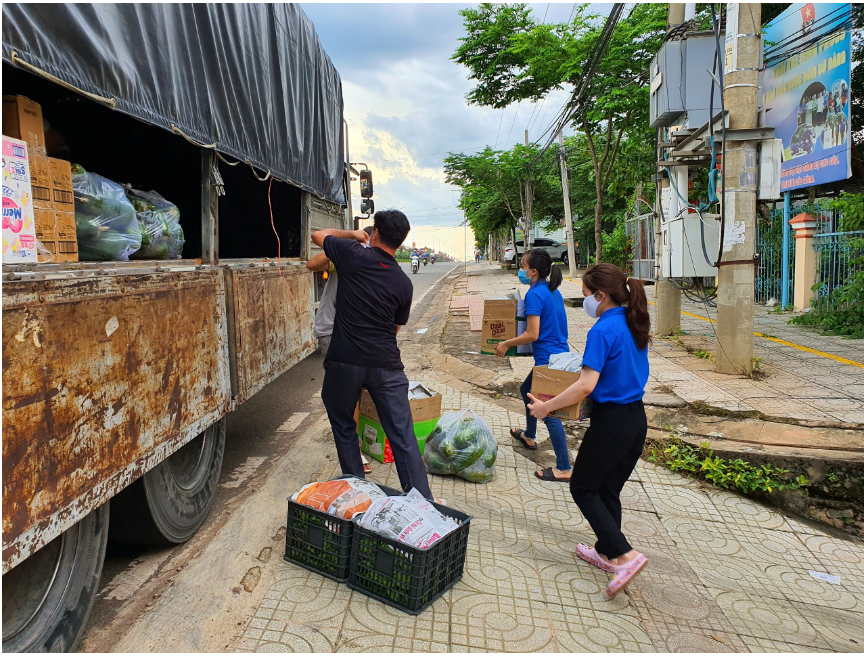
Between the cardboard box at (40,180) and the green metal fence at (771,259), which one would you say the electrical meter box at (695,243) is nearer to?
the green metal fence at (771,259)

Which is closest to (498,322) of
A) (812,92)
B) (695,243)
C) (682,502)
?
(682,502)

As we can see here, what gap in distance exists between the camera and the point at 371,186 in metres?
8.61

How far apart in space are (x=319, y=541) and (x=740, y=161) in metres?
5.84

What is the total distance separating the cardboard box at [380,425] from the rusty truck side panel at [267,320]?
2.45ft

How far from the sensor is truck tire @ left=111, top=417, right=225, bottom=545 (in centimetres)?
282

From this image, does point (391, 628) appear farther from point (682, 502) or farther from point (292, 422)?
point (292, 422)

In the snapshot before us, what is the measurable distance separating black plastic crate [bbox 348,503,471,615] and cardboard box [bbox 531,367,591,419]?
750 mm

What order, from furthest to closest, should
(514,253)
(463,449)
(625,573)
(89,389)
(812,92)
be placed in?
(514,253)
(812,92)
(463,449)
(625,573)
(89,389)

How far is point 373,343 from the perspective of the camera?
3.30 meters

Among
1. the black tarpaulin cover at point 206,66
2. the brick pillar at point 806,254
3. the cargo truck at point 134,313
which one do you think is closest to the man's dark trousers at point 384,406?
the cargo truck at point 134,313

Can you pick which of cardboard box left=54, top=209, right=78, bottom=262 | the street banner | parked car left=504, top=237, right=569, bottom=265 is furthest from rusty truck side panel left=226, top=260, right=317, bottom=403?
parked car left=504, top=237, right=569, bottom=265

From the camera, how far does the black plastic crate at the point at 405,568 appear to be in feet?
8.39

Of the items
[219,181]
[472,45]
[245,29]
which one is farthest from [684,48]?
[472,45]

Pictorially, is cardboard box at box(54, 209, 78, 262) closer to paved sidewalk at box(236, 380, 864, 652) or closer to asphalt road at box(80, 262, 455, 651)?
asphalt road at box(80, 262, 455, 651)
